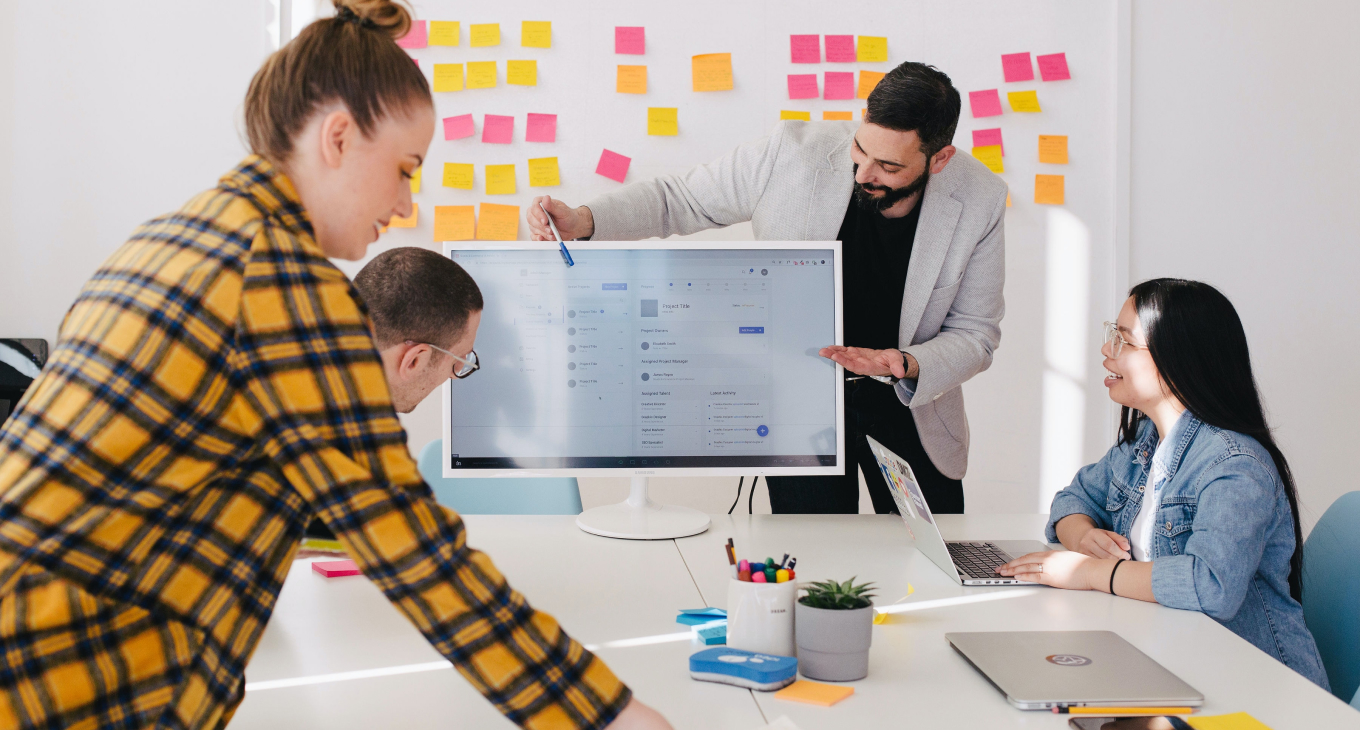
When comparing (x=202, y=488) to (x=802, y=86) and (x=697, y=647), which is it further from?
(x=802, y=86)

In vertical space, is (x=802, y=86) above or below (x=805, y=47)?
below

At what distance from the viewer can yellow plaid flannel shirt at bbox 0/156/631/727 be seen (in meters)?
0.67

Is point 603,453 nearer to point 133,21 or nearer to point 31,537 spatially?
point 31,537

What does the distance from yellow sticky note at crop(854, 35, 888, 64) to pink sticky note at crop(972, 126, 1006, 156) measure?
332 mm

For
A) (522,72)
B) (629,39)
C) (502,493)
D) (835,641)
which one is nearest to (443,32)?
(522,72)

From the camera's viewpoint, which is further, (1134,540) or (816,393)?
(816,393)

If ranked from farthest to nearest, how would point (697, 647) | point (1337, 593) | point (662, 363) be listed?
1. point (662, 363)
2. point (1337, 593)
3. point (697, 647)

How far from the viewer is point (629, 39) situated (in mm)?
2752

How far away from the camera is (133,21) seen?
272cm

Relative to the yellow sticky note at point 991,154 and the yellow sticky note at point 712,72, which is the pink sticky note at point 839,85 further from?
the yellow sticky note at point 991,154

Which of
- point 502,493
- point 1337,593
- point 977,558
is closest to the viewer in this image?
point 1337,593

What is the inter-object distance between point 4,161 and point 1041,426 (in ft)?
9.77

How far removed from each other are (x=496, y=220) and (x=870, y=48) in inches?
45.2

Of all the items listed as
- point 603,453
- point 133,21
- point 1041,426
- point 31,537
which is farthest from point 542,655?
point 133,21
